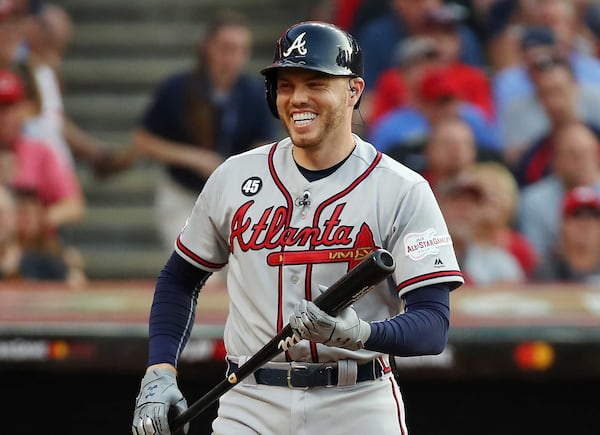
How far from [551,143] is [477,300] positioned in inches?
48.2

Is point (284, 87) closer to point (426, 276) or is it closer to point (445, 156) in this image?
point (426, 276)

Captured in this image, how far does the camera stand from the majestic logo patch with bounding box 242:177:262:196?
8.97 ft

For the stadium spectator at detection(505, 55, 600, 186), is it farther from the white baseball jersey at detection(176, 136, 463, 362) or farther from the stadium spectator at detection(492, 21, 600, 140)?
the white baseball jersey at detection(176, 136, 463, 362)

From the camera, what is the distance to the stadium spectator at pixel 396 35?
6.30m

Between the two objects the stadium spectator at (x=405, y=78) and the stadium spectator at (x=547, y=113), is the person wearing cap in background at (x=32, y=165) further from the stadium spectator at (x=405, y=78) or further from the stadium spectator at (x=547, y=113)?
the stadium spectator at (x=547, y=113)

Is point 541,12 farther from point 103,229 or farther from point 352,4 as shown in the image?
point 103,229

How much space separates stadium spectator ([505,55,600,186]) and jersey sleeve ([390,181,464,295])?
10.7 feet

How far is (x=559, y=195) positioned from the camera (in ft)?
18.6

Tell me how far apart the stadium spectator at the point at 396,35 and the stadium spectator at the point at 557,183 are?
82 centimetres

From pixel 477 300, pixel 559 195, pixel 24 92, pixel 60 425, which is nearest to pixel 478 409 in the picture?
pixel 477 300

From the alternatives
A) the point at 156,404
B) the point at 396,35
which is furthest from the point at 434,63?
the point at 156,404

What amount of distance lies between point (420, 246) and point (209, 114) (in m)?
3.65

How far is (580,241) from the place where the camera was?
17.9 ft

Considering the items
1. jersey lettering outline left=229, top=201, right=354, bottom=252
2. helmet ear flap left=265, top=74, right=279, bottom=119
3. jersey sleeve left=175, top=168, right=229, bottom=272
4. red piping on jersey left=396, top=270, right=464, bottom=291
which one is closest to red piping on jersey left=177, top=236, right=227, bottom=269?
jersey sleeve left=175, top=168, right=229, bottom=272
